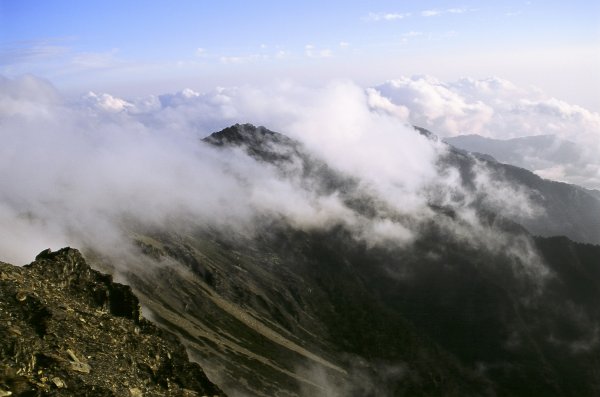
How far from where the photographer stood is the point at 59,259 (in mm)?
117312

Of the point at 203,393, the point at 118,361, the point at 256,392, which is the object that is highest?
the point at 118,361

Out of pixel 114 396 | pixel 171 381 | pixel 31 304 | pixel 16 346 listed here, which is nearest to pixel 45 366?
pixel 16 346

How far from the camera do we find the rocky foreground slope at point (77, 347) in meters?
63.3

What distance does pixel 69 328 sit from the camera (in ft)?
257

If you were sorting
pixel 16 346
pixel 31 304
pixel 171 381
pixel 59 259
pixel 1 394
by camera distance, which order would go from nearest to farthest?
1. pixel 1 394
2. pixel 16 346
3. pixel 31 304
4. pixel 171 381
5. pixel 59 259

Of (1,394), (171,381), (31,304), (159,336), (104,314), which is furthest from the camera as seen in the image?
(159,336)

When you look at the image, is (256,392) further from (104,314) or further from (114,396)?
(114,396)

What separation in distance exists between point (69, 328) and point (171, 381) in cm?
1955

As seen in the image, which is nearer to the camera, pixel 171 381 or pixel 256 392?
pixel 171 381

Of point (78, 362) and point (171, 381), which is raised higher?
point (78, 362)

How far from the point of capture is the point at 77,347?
74.9m

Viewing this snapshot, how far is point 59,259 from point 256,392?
4196 inches

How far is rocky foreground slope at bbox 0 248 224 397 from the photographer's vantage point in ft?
208

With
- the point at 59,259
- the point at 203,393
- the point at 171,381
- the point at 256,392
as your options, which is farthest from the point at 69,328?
the point at 256,392
